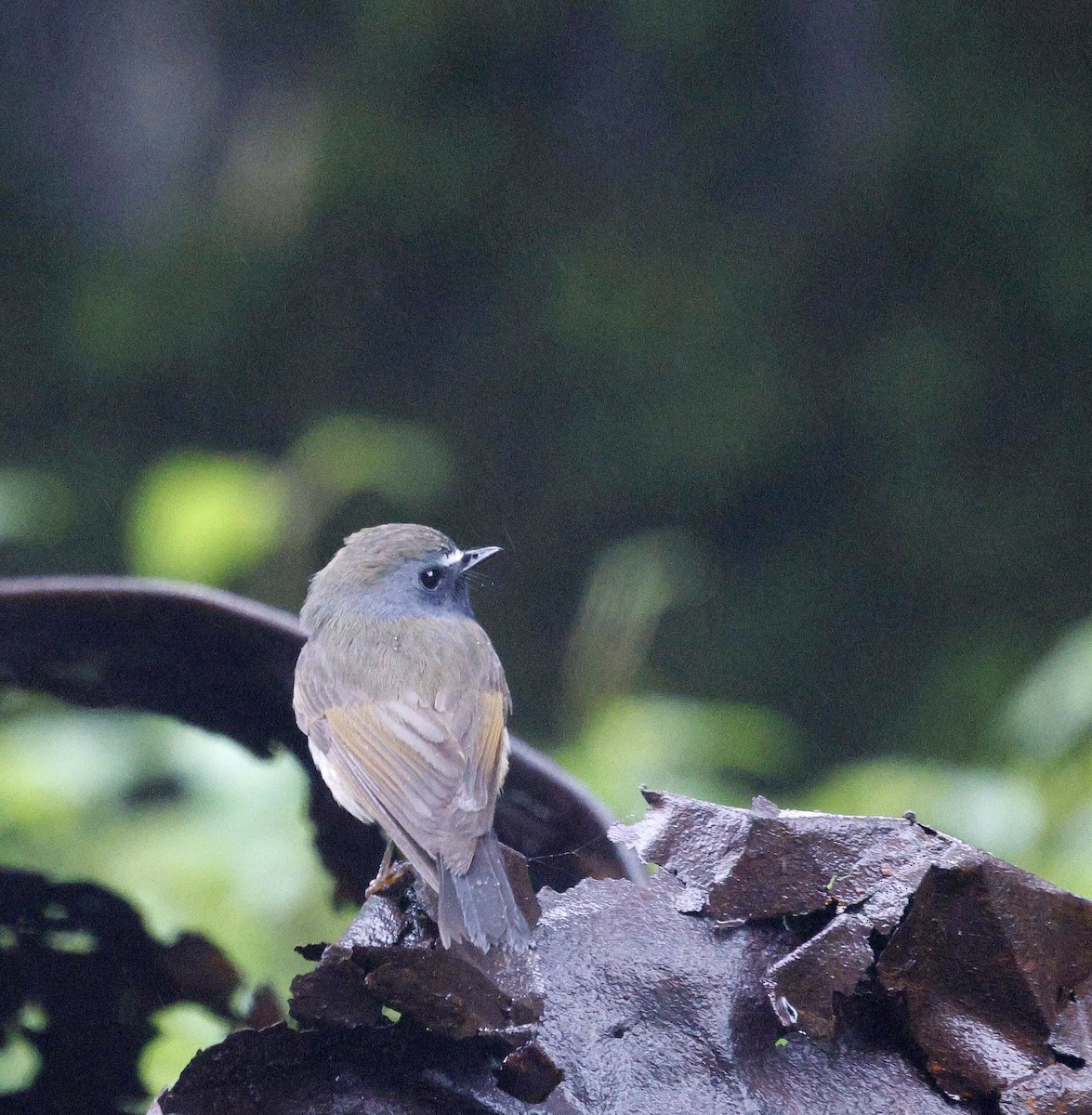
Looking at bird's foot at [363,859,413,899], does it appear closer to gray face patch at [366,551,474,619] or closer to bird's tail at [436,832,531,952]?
bird's tail at [436,832,531,952]

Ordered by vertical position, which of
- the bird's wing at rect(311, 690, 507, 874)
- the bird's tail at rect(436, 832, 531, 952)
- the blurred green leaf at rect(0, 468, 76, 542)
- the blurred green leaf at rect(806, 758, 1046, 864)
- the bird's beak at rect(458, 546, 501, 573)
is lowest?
the blurred green leaf at rect(0, 468, 76, 542)

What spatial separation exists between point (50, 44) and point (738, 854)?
4.94 meters

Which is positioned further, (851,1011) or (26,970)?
(26,970)

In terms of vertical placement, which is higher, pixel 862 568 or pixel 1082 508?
pixel 1082 508

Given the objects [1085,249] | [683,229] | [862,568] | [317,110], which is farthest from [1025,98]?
[317,110]

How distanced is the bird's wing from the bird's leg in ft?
0.10

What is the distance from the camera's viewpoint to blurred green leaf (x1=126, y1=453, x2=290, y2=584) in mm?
3326

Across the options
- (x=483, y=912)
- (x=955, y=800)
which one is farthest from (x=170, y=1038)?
(x=955, y=800)

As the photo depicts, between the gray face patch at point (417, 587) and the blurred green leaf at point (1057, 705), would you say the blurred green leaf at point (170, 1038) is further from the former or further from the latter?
the blurred green leaf at point (1057, 705)

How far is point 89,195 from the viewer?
501 cm

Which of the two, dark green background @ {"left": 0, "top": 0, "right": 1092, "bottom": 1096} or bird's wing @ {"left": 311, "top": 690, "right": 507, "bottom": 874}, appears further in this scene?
dark green background @ {"left": 0, "top": 0, "right": 1092, "bottom": 1096}

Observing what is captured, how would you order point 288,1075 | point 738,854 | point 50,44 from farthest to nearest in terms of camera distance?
1. point 50,44
2. point 738,854
3. point 288,1075

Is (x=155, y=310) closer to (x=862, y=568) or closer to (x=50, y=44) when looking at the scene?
(x=50, y=44)

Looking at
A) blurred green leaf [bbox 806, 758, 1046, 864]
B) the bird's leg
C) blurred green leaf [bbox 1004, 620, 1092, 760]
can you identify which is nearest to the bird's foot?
the bird's leg
